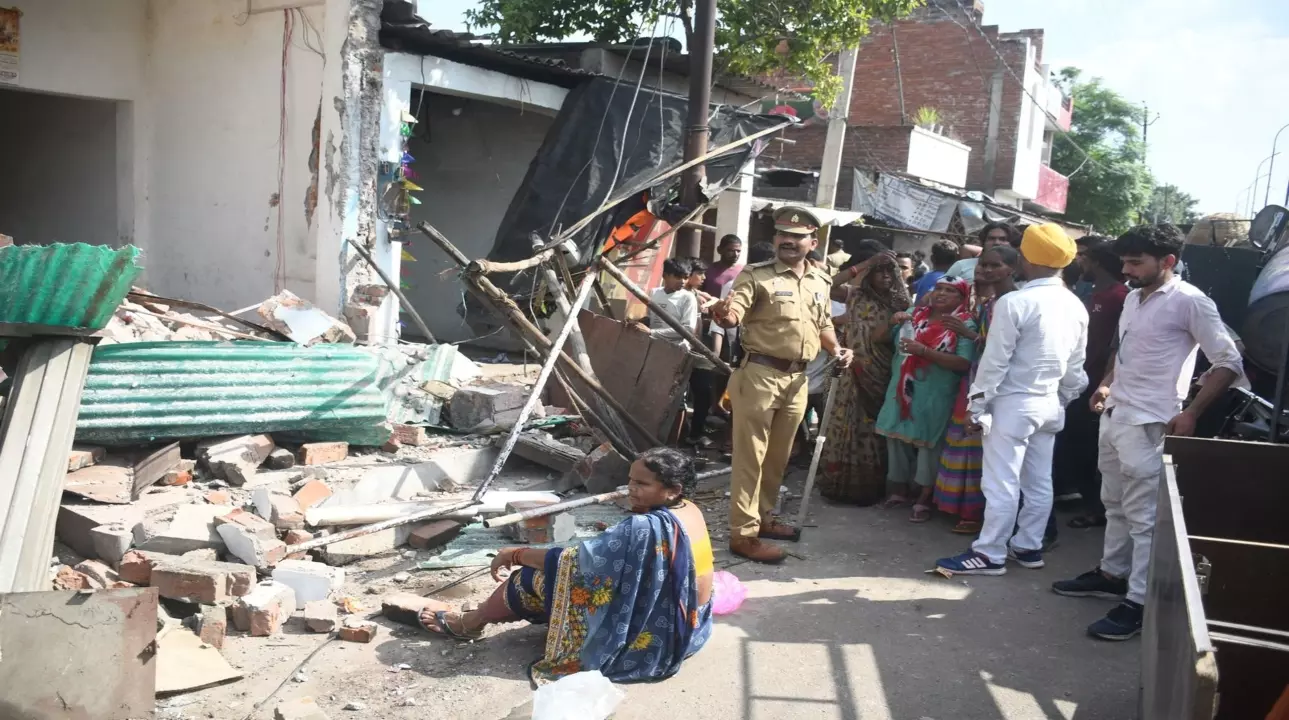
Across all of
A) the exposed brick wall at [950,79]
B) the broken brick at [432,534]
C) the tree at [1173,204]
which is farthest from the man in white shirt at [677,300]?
the tree at [1173,204]

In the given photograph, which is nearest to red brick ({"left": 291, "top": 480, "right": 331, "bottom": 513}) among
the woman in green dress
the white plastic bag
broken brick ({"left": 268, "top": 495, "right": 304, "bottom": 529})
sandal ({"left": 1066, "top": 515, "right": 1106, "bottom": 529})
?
broken brick ({"left": 268, "top": 495, "right": 304, "bottom": 529})

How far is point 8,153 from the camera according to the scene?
10.8 m

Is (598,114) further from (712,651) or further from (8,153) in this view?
(8,153)

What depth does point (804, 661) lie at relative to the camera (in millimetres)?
4160

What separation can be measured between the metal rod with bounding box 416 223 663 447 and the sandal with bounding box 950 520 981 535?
2028 mm

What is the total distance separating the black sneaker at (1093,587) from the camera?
4.82m

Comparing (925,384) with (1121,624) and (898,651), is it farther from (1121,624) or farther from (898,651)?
(898,651)

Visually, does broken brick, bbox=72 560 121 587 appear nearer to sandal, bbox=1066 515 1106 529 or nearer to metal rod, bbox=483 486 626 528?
metal rod, bbox=483 486 626 528

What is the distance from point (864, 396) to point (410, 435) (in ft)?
9.91

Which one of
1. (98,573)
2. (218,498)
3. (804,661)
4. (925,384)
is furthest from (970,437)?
(98,573)

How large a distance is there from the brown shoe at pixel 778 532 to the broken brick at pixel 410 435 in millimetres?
2437

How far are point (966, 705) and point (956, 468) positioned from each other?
7.63 ft

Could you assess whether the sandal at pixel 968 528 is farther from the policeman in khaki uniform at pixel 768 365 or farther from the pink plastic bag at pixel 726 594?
the pink plastic bag at pixel 726 594

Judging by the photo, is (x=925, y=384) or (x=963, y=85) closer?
(x=925, y=384)
